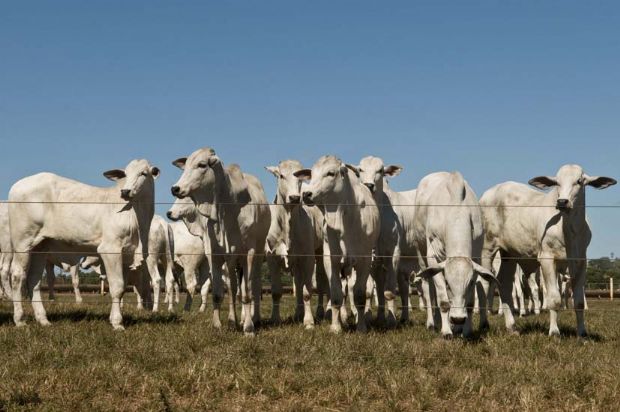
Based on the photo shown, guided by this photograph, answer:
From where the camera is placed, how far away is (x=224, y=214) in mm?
12102

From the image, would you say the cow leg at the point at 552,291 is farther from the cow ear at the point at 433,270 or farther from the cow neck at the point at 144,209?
the cow neck at the point at 144,209

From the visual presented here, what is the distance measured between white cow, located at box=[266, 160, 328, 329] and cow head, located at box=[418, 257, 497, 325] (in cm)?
283

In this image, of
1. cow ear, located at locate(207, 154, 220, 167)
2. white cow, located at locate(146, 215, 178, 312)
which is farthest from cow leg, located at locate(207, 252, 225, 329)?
white cow, located at locate(146, 215, 178, 312)

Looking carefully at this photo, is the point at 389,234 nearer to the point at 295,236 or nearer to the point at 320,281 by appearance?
the point at 295,236

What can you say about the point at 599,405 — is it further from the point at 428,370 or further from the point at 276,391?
the point at 276,391

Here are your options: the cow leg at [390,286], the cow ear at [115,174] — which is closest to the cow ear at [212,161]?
the cow ear at [115,174]

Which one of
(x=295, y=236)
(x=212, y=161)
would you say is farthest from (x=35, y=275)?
(x=295, y=236)

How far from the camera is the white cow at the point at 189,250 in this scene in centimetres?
1795

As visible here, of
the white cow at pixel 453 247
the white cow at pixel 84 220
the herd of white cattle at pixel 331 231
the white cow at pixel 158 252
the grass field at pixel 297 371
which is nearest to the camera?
the grass field at pixel 297 371

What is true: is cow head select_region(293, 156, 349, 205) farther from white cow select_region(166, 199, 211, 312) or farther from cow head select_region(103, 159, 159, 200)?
white cow select_region(166, 199, 211, 312)

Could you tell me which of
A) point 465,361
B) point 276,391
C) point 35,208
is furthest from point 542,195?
point 35,208

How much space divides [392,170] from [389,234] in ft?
5.55

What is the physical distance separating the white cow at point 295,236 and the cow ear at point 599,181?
4588mm

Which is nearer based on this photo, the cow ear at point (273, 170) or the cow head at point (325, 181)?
the cow head at point (325, 181)
